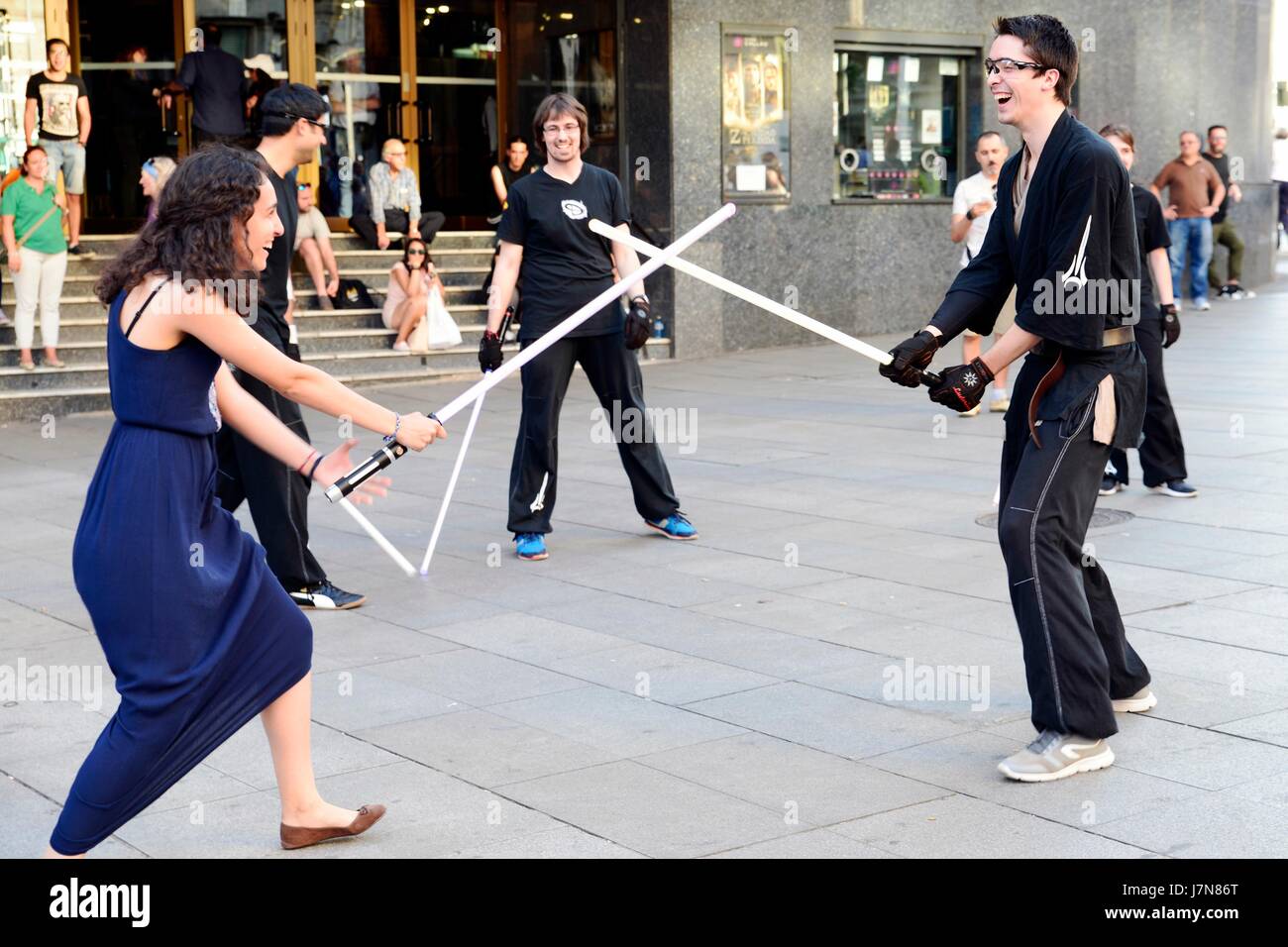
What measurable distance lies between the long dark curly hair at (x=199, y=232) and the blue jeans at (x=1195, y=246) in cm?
1753

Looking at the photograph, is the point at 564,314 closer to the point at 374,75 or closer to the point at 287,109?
the point at 287,109

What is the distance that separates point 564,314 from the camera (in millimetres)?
7914

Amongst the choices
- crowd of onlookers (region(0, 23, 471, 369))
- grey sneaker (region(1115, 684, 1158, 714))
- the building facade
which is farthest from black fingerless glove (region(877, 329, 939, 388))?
the building facade

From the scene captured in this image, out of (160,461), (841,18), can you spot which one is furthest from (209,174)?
(841,18)

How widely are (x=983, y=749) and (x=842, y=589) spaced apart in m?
2.06

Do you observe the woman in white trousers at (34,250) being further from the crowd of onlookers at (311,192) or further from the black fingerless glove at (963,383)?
the black fingerless glove at (963,383)

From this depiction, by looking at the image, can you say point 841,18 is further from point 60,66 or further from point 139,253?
point 139,253

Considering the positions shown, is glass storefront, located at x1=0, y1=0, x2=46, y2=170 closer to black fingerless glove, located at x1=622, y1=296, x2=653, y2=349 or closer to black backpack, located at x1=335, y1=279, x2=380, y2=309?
black backpack, located at x1=335, y1=279, x2=380, y2=309

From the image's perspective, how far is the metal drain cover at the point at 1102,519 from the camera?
8.16 m

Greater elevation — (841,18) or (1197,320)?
(841,18)

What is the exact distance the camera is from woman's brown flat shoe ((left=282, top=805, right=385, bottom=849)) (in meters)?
4.16

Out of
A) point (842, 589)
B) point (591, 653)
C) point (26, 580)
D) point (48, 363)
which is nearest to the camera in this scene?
point (591, 653)
